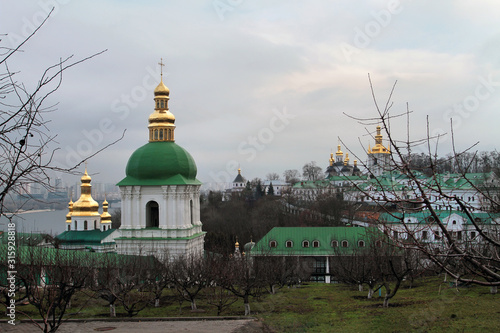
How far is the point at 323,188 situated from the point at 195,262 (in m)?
55.1

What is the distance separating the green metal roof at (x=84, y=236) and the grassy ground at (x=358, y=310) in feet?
51.7

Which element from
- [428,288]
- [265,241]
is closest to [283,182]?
[265,241]

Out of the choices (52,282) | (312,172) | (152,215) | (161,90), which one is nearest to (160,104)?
(161,90)

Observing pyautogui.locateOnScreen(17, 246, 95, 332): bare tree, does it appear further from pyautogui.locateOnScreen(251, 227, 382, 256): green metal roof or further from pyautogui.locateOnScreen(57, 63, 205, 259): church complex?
pyautogui.locateOnScreen(251, 227, 382, 256): green metal roof

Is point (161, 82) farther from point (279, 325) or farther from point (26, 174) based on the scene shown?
point (26, 174)

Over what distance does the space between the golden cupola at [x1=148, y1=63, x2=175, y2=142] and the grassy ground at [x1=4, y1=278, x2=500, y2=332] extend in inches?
376

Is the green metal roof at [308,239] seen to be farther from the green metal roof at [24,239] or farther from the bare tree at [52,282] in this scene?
the green metal roof at [24,239]

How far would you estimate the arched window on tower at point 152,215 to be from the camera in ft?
88.1

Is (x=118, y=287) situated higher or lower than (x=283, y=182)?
lower

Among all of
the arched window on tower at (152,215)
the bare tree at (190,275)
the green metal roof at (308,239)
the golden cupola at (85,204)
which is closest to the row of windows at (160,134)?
the arched window on tower at (152,215)

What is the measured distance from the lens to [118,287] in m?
17.2

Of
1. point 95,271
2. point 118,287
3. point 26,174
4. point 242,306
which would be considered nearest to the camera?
point 26,174

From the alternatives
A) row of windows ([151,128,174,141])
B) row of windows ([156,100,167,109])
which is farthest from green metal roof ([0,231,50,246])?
row of windows ([156,100,167,109])

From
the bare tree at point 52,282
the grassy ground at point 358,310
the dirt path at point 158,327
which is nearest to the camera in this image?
the bare tree at point 52,282
